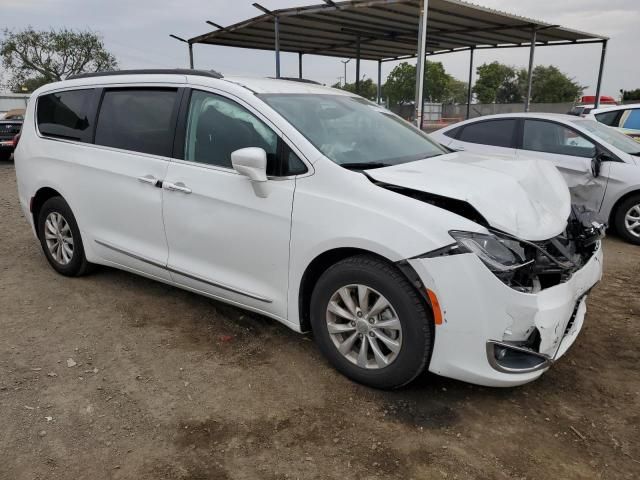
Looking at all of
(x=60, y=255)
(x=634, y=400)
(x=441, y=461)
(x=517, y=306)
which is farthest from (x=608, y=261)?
(x=60, y=255)

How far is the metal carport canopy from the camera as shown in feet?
32.3

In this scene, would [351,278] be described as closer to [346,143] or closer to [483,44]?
[346,143]

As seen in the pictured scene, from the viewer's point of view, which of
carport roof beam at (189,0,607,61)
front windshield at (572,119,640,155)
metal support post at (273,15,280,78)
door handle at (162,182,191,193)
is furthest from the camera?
metal support post at (273,15,280,78)

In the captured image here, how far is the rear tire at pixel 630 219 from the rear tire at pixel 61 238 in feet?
19.5

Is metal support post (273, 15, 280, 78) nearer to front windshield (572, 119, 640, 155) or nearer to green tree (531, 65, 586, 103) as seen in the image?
front windshield (572, 119, 640, 155)

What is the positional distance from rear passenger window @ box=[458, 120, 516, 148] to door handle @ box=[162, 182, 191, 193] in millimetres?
5021

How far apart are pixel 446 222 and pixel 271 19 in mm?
9965

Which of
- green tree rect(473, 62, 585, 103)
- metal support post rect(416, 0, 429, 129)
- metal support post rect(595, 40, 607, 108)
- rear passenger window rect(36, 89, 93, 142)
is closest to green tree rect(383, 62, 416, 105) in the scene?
green tree rect(473, 62, 585, 103)

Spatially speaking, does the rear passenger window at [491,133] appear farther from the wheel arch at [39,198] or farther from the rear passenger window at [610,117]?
the wheel arch at [39,198]

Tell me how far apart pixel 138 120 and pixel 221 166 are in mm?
1010

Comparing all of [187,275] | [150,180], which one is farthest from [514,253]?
[150,180]

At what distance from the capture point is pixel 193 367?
324 centimetres

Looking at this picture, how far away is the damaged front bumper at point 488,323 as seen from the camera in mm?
2484

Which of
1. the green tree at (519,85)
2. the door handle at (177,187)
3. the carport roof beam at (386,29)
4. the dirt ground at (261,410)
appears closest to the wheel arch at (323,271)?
the dirt ground at (261,410)
